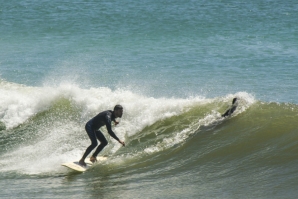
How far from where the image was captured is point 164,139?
47.6 ft

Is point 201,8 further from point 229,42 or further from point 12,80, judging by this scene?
point 12,80

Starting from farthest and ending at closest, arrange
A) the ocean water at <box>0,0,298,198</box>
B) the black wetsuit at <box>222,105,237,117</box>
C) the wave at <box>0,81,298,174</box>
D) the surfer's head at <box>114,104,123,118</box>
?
the black wetsuit at <box>222,105,237,117</box>
the wave at <box>0,81,298,174</box>
the surfer's head at <box>114,104,123,118</box>
the ocean water at <box>0,0,298,198</box>

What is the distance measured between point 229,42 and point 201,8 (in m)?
8.37

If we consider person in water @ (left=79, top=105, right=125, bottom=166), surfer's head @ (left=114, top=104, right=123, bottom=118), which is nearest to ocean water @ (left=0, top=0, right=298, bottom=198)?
person in water @ (left=79, top=105, right=125, bottom=166)

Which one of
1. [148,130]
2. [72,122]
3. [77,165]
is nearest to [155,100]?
[148,130]

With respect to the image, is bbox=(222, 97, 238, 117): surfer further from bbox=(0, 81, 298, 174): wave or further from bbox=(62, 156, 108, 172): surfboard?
bbox=(62, 156, 108, 172): surfboard

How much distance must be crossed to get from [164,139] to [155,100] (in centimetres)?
248

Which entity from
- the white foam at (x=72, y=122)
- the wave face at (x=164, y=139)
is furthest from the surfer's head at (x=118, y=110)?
the white foam at (x=72, y=122)

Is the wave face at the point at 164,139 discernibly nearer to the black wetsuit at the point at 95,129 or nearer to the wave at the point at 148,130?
the wave at the point at 148,130

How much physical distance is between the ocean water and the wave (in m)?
0.03

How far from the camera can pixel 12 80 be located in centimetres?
2356

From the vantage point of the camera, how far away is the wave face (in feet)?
38.4

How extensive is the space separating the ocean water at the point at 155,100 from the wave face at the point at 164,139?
0.03m

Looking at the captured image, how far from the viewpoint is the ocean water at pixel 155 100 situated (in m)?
11.7
